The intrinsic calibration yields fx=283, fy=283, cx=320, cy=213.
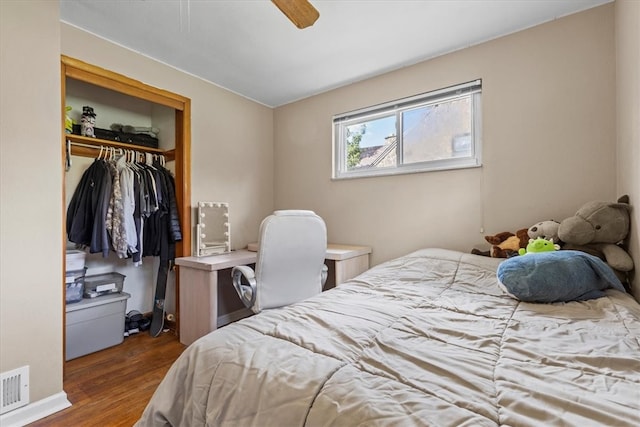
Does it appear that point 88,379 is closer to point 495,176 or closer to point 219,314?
point 219,314

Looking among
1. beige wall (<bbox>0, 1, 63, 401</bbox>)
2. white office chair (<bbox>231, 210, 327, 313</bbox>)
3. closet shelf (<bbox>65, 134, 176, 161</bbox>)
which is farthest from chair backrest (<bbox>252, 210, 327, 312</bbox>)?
closet shelf (<bbox>65, 134, 176, 161</bbox>)

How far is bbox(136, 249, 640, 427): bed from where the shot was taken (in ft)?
2.05

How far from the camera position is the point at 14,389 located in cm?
147

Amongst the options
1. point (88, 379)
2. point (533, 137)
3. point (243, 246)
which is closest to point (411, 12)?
point (533, 137)

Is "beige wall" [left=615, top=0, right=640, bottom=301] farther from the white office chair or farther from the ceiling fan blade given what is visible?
the white office chair

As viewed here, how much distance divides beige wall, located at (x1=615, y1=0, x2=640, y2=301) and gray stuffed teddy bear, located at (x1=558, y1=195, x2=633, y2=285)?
1.5 inches

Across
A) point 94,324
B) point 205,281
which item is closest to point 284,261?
point 205,281

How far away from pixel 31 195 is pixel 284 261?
1.42 meters

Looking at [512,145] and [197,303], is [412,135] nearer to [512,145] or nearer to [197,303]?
[512,145]

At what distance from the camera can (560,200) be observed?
188 centimetres

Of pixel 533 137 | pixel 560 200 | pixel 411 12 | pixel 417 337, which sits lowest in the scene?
pixel 417 337

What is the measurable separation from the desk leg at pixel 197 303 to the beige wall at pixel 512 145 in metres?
1.36

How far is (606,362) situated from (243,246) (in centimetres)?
284

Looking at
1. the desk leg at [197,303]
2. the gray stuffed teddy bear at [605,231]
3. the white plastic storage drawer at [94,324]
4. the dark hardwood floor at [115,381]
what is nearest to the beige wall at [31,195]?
the dark hardwood floor at [115,381]
